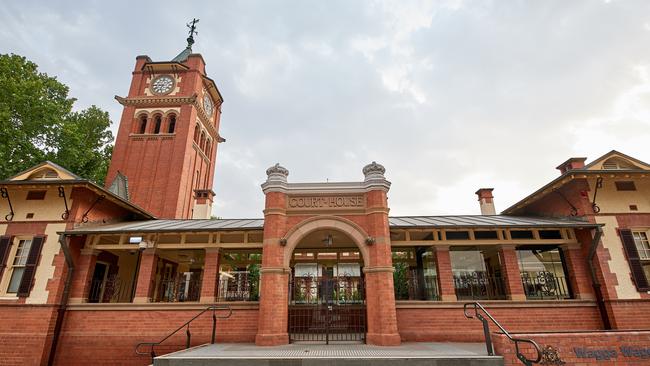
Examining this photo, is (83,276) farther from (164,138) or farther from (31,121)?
(164,138)

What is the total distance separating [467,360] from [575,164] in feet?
33.9

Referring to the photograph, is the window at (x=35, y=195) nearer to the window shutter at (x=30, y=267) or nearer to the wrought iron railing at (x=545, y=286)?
the window shutter at (x=30, y=267)

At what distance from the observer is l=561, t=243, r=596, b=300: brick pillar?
1046 centimetres

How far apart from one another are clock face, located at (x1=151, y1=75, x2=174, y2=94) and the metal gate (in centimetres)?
2171

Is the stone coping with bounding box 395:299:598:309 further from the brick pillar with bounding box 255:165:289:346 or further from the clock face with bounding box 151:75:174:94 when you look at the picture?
the clock face with bounding box 151:75:174:94

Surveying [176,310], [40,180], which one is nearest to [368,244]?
[176,310]

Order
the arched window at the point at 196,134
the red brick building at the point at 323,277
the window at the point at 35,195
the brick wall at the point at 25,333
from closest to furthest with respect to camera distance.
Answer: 1. the red brick building at the point at 323,277
2. the brick wall at the point at 25,333
3. the window at the point at 35,195
4. the arched window at the point at 196,134

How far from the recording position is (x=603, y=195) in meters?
11.4

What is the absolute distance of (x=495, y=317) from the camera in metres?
10.2

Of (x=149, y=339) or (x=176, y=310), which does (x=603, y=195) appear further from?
(x=149, y=339)

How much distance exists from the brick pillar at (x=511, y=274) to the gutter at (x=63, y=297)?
49.5 feet

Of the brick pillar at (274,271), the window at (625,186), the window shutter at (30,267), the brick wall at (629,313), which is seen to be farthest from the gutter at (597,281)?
the window shutter at (30,267)

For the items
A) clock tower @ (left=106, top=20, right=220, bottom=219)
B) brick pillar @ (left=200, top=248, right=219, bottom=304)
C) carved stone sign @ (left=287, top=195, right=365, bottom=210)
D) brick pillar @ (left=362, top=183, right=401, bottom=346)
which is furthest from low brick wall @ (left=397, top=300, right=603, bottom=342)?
clock tower @ (left=106, top=20, right=220, bottom=219)

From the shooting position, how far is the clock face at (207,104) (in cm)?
2809
